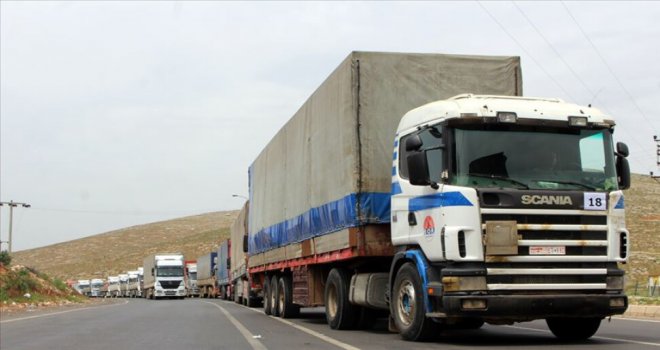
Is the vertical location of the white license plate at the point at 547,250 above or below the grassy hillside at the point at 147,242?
below

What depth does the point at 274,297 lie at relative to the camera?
64.0 feet

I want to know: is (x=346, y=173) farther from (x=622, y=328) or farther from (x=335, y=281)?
(x=622, y=328)

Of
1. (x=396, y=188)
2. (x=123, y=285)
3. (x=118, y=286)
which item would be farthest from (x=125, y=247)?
(x=396, y=188)

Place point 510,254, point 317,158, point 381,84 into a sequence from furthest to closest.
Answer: point 317,158 → point 381,84 → point 510,254

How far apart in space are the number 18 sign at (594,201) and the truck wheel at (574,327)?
1873 millimetres

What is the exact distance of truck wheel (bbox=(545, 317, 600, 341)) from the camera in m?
10.8

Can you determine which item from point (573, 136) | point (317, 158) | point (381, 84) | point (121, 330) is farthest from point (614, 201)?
point (121, 330)

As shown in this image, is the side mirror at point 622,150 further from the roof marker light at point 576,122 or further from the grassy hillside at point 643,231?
the grassy hillside at point 643,231

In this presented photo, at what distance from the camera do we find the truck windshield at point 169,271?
192ft

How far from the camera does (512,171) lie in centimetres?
966

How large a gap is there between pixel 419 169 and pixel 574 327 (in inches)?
135

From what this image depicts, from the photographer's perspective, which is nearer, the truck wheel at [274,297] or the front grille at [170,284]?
the truck wheel at [274,297]

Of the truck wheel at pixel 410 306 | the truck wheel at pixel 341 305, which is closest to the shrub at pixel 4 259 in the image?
the truck wheel at pixel 341 305

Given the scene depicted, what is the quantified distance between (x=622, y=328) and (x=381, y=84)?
20.4ft
